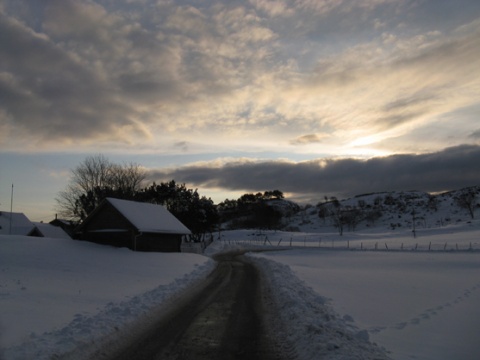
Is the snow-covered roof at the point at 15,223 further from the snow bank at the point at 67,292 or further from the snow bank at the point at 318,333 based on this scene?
the snow bank at the point at 318,333

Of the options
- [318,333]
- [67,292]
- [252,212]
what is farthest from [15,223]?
[252,212]

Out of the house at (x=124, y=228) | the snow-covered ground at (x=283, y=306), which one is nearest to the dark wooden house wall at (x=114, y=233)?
the house at (x=124, y=228)

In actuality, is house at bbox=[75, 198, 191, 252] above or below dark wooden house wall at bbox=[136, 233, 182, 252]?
above

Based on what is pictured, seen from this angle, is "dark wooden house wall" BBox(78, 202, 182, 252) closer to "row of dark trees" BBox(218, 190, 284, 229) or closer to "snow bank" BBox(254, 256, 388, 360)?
"snow bank" BBox(254, 256, 388, 360)

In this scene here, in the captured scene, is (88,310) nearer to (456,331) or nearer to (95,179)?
(456,331)

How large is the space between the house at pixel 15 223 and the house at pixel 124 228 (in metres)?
29.8

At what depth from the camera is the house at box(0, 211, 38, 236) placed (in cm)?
6036

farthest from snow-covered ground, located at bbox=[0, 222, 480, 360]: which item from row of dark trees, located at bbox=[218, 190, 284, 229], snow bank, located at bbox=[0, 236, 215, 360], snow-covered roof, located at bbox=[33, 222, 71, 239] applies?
row of dark trees, located at bbox=[218, 190, 284, 229]

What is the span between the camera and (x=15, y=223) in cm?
6266

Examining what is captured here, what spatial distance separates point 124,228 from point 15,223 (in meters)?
37.2

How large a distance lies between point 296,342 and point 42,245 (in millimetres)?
25007

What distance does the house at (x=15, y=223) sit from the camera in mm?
60359

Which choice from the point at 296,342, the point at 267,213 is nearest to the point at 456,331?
the point at 296,342

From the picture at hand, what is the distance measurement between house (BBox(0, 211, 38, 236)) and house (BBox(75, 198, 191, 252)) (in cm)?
2977
